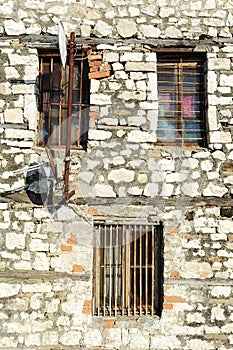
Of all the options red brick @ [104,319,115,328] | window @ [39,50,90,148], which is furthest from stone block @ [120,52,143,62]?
red brick @ [104,319,115,328]

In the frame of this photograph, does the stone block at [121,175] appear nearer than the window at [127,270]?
No

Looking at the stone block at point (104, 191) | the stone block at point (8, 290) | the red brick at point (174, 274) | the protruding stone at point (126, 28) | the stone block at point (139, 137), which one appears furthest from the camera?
the protruding stone at point (126, 28)

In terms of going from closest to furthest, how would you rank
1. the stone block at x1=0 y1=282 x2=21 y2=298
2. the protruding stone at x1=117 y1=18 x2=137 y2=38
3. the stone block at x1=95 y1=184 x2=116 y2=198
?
the stone block at x1=0 y1=282 x2=21 y2=298 → the stone block at x1=95 y1=184 x2=116 y2=198 → the protruding stone at x1=117 y1=18 x2=137 y2=38

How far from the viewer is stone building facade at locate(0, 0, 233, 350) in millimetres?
5398

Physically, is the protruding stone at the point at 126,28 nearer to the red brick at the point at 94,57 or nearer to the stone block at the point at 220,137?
the red brick at the point at 94,57

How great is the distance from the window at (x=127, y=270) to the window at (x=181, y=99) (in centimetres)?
121

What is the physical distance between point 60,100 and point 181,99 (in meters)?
1.52

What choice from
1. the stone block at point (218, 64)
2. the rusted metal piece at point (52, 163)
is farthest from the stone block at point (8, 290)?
the stone block at point (218, 64)

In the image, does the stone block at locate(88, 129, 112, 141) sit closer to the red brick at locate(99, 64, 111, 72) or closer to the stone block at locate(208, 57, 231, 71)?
the red brick at locate(99, 64, 111, 72)

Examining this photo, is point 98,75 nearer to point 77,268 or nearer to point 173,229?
point 173,229

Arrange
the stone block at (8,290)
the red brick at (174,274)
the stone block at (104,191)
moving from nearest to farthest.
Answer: the stone block at (8,290) < the red brick at (174,274) < the stone block at (104,191)

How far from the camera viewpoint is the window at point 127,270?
219 inches

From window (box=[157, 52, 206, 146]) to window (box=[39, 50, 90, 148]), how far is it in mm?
953

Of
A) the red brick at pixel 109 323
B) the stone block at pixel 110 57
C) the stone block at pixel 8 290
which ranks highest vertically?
the stone block at pixel 110 57
